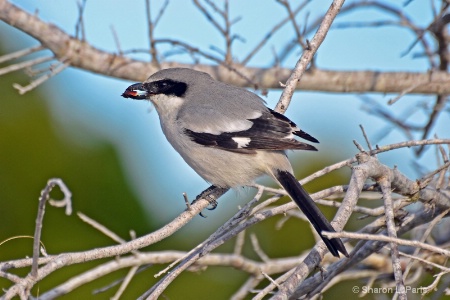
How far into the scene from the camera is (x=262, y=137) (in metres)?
3.21

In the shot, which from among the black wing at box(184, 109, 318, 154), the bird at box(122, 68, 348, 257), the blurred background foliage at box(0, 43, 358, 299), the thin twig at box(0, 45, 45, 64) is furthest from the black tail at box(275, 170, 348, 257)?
the blurred background foliage at box(0, 43, 358, 299)

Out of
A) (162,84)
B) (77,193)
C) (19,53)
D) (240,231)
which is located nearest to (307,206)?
(240,231)

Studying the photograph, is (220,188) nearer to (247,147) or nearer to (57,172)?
(247,147)

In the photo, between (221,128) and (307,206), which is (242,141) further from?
(307,206)

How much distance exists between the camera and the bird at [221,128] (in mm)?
3217

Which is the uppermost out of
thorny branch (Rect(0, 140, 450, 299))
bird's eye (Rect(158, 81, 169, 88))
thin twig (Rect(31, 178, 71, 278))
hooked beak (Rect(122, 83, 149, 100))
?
bird's eye (Rect(158, 81, 169, 88))

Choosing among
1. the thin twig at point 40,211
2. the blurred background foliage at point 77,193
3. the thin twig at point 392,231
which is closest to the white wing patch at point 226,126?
the thin twig at point 392,231

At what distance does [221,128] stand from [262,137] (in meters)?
Answer: 0.23

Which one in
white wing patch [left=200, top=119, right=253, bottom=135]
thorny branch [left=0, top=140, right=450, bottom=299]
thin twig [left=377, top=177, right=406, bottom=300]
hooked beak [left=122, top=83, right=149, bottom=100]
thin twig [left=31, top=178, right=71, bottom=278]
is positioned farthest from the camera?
hooked beak [left=122, top=83, right=149, bottom=100]

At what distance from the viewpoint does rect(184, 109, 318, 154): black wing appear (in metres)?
3.17

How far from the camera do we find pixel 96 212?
5656 mm

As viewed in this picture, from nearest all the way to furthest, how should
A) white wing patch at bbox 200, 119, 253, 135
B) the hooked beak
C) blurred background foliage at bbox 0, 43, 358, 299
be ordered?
white wing patch at bbox 200, 119, 253, 135 < the hooked beak < blurred background foliage at bbox 0, 43, 358, 299

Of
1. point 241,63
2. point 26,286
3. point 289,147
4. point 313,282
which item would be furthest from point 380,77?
point 26,286

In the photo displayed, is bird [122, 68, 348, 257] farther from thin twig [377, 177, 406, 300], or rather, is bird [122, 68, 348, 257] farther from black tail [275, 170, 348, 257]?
thin twig [377, 177, 406, 300]
